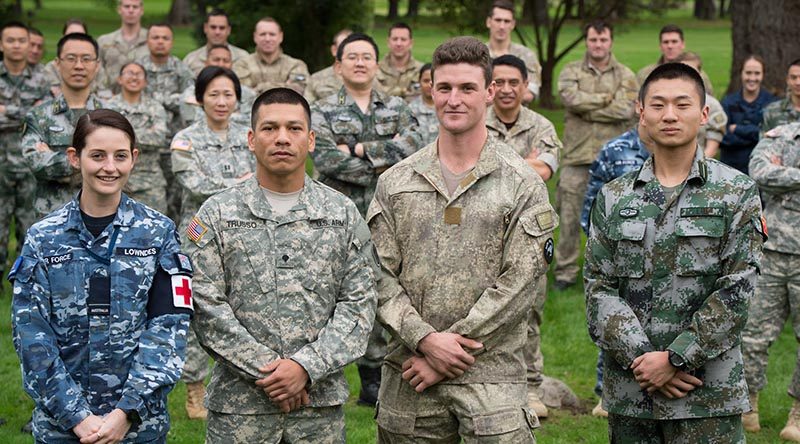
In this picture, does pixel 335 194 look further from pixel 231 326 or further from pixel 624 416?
pixel 624 416

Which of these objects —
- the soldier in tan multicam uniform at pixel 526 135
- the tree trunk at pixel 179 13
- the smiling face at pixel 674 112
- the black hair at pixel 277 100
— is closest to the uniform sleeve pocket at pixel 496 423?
the smiling face at pixel 674 112

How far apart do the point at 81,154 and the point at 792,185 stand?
4.61m

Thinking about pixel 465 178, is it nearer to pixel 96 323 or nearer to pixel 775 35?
pixel 96 323

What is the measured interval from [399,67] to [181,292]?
7.42 meters

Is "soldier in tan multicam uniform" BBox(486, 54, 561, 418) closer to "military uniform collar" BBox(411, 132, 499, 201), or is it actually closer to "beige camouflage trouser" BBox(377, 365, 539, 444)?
"military uniform collar" BBox(411, 132, 499, 201)

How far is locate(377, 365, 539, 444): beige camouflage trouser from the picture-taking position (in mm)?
4633

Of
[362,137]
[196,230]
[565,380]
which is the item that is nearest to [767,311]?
[565,380]

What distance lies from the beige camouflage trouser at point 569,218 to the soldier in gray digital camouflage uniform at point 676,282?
21.0 feet

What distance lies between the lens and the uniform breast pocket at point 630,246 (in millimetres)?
4754

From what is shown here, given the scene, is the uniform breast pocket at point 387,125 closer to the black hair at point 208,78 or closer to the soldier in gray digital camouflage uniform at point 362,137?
the soldier in gray digital camouflage uniform at point 362,137

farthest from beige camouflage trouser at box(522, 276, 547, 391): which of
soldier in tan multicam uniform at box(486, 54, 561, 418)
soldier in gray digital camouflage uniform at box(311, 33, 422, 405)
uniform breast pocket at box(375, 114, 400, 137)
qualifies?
uniform breast pocket at box(375, 114, 400, 137)

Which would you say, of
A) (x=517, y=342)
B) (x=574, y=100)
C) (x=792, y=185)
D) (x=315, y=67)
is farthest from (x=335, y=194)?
(x=315, y=67)

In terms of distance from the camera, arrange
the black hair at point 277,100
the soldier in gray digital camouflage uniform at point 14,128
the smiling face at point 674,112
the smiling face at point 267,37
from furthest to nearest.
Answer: the smiling face at point 267,37, the soldier in gray digital camouflage uniform at point 14,128, the black hair at point 277,100, the smiling face at point 674,112

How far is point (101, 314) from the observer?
449 cm
